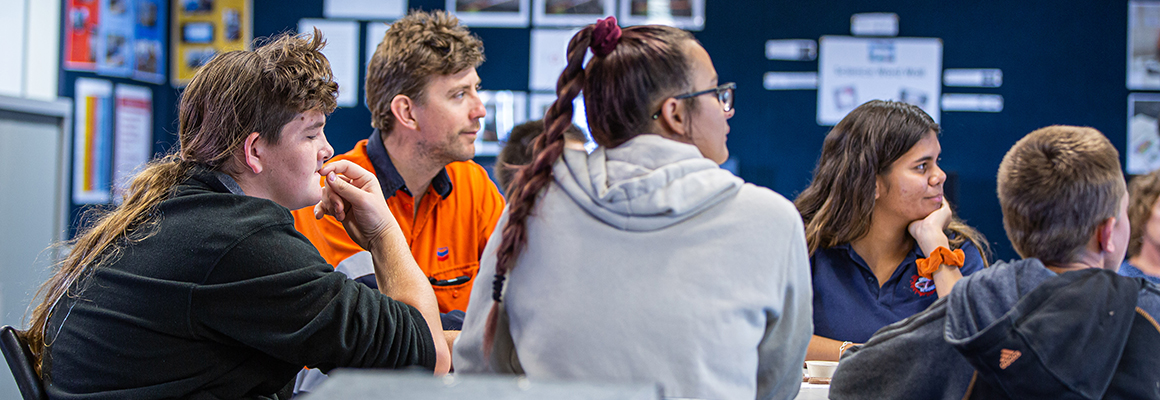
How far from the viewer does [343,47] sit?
4.13 meters

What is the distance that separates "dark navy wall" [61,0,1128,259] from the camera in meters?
3.78

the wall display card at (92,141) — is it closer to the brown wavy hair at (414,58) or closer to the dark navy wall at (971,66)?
the dark navy wall at (971,66)

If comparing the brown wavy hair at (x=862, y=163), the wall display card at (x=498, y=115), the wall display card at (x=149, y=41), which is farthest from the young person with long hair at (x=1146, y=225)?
the wall display card at (x=149, y=41)

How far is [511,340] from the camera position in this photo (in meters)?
1.30

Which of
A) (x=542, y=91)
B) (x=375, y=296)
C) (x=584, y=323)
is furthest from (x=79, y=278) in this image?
(x=542, y=91)

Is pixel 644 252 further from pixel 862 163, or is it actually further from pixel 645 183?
pixel 862 163

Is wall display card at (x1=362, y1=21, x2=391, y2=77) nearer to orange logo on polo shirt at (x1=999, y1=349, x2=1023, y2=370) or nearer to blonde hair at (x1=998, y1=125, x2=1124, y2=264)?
blonde hair at (x1=998, y1=125, x2=1124, y2=264)

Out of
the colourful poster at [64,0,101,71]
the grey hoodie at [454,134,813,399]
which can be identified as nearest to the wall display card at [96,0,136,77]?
the colourful poster at [64,0,101,71]

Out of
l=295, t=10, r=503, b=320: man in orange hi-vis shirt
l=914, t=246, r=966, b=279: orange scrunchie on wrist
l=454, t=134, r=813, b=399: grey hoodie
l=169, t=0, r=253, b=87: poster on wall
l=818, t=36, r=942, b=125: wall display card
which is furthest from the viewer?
l=169, t=0, r=253, b=87: poster on wall

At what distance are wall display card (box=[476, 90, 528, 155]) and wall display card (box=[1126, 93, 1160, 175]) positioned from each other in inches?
111

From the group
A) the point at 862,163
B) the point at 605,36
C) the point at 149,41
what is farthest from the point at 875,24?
the point at 149,41

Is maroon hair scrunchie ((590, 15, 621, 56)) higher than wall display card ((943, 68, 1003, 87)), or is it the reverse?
wall display card ((943, 68, 1003, 87))

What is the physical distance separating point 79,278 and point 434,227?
3.09 ft

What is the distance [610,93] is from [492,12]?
9.89ft
